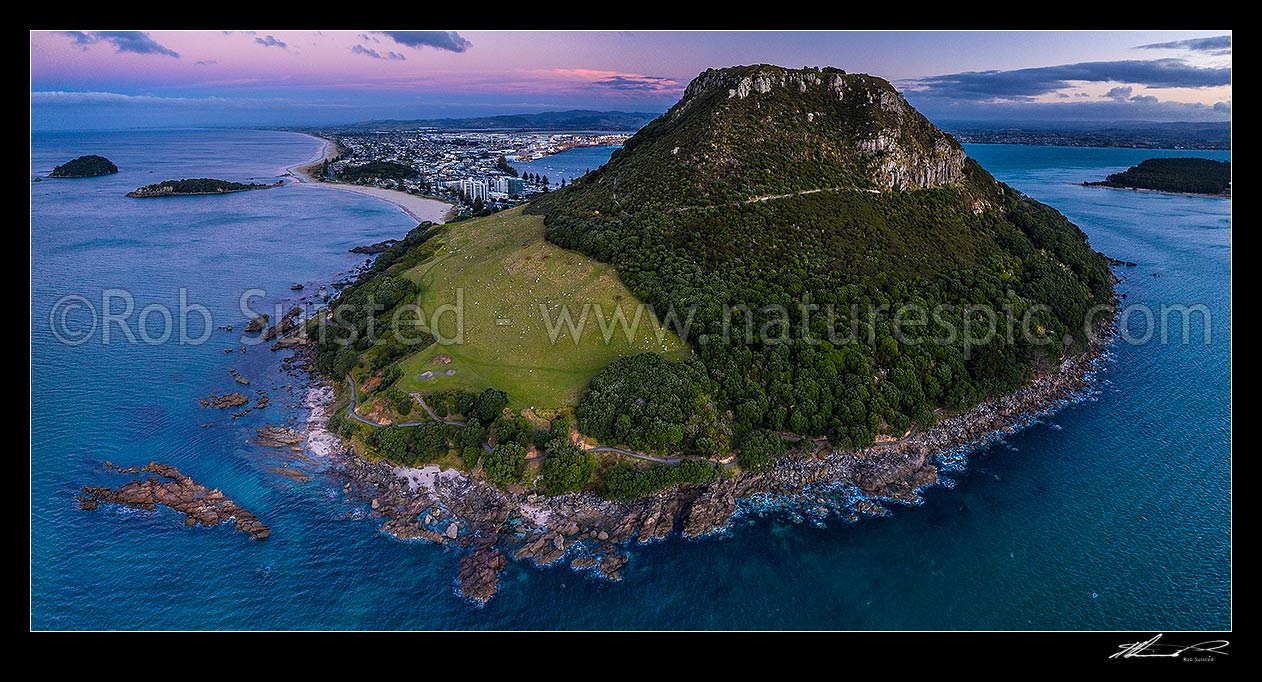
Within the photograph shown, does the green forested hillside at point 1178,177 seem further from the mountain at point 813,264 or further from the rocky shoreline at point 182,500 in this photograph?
the rocky shoreline at point 182,500

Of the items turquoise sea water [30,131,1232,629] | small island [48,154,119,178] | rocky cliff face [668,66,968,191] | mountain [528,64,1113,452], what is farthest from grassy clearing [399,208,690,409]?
small island [48,154,119,178]

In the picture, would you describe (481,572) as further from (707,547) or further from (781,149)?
(781,149)

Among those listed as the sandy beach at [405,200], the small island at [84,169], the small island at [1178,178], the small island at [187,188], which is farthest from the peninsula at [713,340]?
the small island at [84,169]

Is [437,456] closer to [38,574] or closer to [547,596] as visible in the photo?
[547,596]

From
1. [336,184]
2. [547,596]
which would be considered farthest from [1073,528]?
[336,184]

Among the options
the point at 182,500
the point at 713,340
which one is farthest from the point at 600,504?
the point at 182,500

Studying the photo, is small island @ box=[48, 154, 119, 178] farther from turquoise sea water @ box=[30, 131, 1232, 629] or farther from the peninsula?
→ turquoise sea water @ box=[30, 131, 1232, 629]
